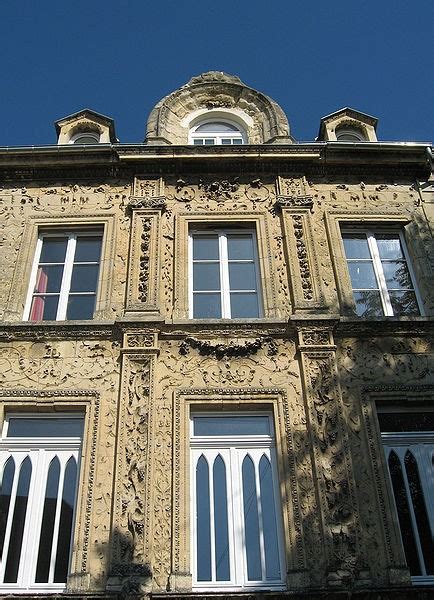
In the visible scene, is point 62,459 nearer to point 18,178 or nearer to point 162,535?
point 162,535

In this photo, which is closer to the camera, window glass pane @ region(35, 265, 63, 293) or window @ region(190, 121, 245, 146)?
window glass pane @ region(35, 265, 63, 293)

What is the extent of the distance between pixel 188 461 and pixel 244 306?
2.87 metres

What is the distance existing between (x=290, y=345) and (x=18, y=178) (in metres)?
5.94

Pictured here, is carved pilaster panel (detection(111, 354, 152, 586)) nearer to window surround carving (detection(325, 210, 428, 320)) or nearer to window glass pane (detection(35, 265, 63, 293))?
window glass pane (detection(35, 265, 63, 293))

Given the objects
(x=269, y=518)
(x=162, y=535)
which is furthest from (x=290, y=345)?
(x=162, y=535)

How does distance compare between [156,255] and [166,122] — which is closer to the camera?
[156,255]

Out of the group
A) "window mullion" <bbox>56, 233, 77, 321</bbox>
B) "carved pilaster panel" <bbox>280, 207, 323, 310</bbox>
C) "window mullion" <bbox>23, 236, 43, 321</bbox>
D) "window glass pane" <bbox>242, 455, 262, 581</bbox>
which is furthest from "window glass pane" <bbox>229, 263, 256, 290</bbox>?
"window mullion" <bbox>23, 236, 43, 321</bbox>

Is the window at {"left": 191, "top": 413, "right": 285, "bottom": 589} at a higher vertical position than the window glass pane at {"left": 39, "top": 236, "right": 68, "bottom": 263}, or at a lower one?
lower

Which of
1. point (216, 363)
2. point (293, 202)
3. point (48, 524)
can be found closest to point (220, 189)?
point (293, 202)

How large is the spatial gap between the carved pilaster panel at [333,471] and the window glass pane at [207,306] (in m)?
1.63

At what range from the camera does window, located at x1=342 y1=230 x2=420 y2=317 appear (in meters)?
11.1

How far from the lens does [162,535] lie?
8414 millimetres

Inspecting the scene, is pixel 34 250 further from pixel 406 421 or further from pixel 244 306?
pixel 406 421

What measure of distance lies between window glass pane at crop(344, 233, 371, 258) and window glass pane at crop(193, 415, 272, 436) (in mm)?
3589
